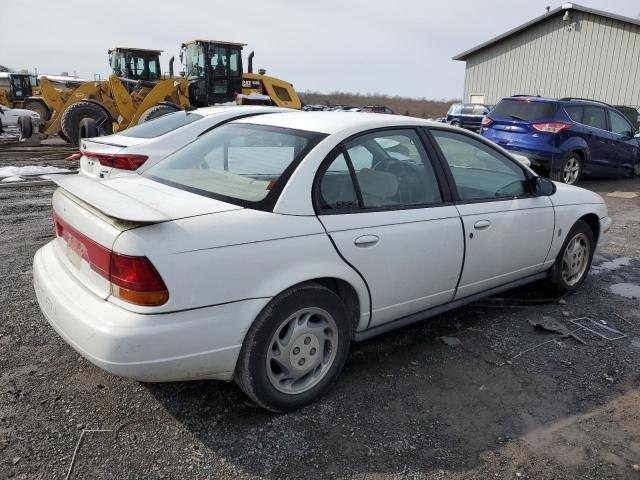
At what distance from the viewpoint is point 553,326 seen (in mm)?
3982

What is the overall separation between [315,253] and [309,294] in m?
0.22

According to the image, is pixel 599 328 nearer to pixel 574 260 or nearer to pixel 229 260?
pixel 574 260

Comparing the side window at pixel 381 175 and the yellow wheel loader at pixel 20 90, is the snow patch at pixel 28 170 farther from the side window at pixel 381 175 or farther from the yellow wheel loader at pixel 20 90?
the yellow wheel loader at pixel 20 90

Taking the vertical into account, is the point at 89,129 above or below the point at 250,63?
below

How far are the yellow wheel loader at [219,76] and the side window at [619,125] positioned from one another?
9166mm

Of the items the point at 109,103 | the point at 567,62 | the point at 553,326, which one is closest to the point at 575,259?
the point at 553,326

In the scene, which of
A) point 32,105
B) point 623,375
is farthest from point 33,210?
point 32,105

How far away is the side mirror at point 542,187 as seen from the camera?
3998 mm

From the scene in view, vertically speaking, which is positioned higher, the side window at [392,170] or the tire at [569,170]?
the side window at [392,170]

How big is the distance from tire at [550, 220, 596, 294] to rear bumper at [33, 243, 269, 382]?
9.94 feet

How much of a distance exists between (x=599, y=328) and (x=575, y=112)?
7.75m

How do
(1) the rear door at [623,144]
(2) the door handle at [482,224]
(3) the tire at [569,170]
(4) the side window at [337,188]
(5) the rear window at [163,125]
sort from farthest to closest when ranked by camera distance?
(1) the rear door at [623,144] < (3) the tire at [569,170] < (5) the rear window at [163,125] < (2) the door handle at [482,224] < (4) the side window at [337,188]

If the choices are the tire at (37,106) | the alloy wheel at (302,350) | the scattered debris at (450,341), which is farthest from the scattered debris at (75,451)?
the tire at (37,106)

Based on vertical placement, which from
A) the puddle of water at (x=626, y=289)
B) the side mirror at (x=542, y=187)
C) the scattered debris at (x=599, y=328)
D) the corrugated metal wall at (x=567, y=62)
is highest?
the corrugated metal wall at (x=567, y=62)
